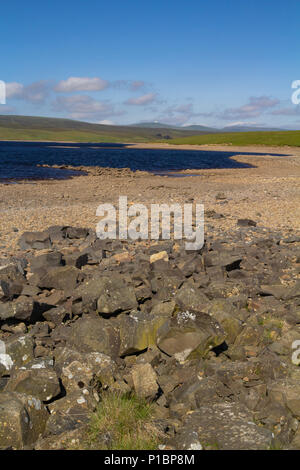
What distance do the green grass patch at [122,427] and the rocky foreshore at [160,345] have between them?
14 centimetres

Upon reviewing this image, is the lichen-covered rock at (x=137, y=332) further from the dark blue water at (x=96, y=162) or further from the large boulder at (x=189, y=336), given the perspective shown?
the dark blue water at (x=96, y=162)

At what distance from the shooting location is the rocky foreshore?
16.0 feet

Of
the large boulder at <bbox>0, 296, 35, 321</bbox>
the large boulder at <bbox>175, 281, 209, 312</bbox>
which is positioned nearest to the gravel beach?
the large boulder at <bbox>0, 296, 35, 321</bbox>

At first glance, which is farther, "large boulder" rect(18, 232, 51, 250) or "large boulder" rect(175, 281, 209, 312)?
"large boulder" rect(18, 232, 51, 250)

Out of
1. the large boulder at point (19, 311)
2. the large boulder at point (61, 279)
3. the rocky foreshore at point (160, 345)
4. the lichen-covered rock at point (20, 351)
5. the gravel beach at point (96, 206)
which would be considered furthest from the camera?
the gravel beach at point (96, 206)

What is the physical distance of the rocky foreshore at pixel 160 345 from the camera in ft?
16.0

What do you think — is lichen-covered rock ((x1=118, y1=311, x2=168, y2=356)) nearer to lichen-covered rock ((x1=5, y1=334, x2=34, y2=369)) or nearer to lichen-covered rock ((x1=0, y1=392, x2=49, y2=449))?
lichen-covered rock ((x1=5, y1=334, x2=34, y2=369))

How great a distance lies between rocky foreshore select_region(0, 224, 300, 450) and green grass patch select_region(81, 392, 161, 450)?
0.14m

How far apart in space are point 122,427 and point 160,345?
6.77ft

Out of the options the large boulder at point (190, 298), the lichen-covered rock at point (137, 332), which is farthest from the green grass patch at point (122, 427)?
the large boulder at point (190, 298)

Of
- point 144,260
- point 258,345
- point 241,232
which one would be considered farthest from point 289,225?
point 258,345

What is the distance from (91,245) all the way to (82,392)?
7.45 meters

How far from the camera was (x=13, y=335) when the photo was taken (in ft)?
24.9

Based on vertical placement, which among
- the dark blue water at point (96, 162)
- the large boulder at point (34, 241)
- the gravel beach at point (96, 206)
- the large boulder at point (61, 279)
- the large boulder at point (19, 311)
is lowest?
the large boulder at point (19, 311)
